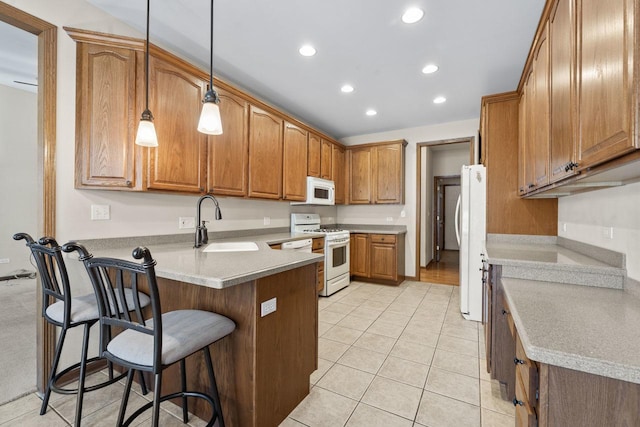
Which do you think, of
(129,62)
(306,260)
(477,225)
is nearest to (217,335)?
(306,260)

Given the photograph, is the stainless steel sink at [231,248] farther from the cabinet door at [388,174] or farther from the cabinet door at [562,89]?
the cabinet door at [388,174]

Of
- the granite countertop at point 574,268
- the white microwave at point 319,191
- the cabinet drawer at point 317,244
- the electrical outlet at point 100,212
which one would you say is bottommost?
the cabinet drawer at point 317,244

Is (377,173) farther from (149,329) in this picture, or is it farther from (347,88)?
(149,329)

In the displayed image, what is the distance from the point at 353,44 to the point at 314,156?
1918 millimetres

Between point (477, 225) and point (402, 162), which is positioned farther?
point (402, 162)

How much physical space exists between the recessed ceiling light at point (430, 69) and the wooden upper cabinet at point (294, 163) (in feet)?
5.62

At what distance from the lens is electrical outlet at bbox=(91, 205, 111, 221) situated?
2.06 m

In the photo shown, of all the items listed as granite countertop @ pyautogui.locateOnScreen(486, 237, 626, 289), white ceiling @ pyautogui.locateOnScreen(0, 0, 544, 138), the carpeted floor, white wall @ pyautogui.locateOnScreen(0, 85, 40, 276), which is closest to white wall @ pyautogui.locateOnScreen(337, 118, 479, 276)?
white ceiling @ pyautogui.locateOnScreen(0, 0, 544, 138)

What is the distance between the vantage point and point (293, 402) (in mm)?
1691

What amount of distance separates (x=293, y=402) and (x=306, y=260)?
87cm

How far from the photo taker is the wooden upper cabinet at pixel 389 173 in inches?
183

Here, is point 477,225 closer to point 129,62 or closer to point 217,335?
point 217,335

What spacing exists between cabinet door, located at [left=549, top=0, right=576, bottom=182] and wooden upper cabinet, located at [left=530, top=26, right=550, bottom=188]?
10cm

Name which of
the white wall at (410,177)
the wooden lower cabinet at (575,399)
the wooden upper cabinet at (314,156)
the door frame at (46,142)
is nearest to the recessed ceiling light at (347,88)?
the wooden upper cabinet at (314,156)
